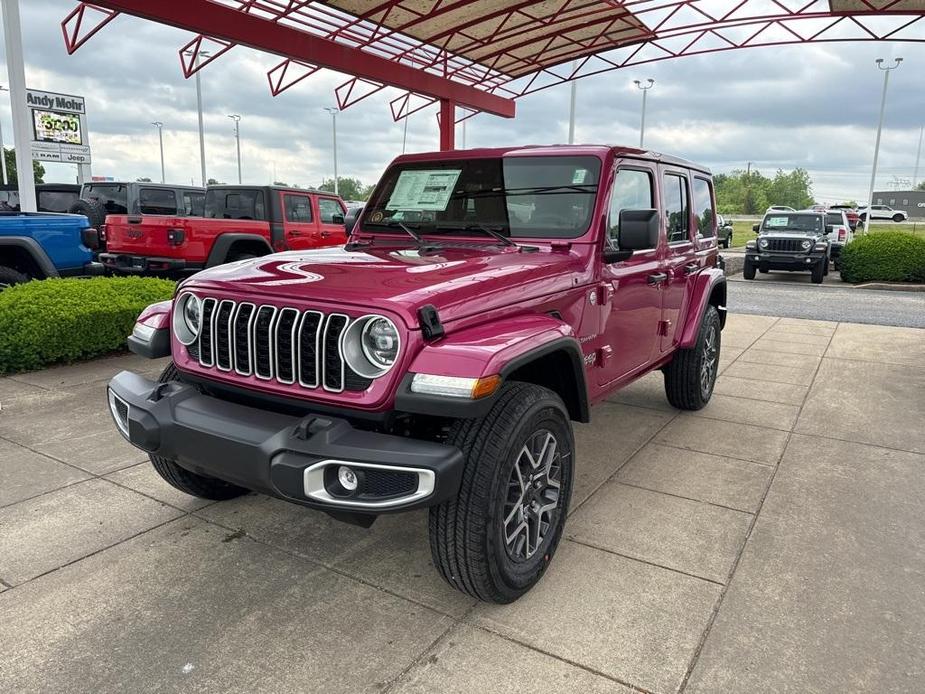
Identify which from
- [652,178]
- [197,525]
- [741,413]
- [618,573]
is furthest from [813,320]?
[197,525]

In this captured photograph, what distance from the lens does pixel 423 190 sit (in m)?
4.15

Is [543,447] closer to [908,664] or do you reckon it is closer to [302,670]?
[302,670]

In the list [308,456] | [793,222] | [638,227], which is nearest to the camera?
[308,456]

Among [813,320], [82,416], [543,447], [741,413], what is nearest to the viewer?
[543,447]

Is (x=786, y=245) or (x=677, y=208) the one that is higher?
(x=677, y=208)

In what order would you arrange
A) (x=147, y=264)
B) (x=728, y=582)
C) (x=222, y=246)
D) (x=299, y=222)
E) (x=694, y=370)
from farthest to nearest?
(x=299, y=222)
(x=222, y=246)
(x=147, y=264)
(x=694, y=370)
(x=728, y=582)

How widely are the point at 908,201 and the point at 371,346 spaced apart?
10306cm

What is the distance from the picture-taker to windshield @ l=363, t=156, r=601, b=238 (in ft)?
12.0

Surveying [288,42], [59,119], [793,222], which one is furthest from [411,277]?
[59,119]

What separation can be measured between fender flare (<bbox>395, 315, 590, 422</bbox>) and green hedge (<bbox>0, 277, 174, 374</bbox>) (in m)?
5.17

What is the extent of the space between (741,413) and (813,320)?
6361 millimetres

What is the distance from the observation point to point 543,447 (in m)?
2.85

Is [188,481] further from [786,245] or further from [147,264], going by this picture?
[786,245]

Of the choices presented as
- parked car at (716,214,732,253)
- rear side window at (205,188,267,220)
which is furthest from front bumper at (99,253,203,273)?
parked car at (716,214,732,253)
